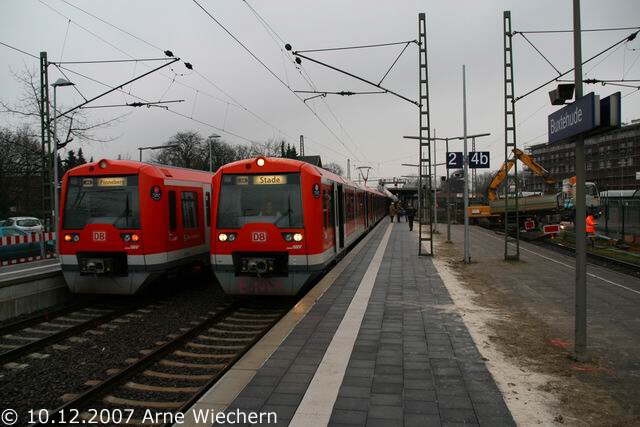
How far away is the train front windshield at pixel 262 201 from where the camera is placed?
957 centimetres

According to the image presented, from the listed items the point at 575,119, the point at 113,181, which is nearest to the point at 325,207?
the point at 113,181

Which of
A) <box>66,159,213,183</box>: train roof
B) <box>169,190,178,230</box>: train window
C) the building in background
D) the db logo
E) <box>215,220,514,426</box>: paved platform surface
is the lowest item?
<box>215,220,514,426</box>: paved platform surface

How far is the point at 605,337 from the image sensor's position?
710 cm

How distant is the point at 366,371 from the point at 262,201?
16.2ft

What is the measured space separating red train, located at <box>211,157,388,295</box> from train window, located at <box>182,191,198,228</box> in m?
1.71

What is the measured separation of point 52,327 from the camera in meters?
8.91

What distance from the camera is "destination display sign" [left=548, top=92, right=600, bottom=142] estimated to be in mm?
5324

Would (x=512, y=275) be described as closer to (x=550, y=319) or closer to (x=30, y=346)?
(x=550, y=319)

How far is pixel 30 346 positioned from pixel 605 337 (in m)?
7.99

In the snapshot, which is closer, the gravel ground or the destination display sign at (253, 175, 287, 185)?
the gravel ground

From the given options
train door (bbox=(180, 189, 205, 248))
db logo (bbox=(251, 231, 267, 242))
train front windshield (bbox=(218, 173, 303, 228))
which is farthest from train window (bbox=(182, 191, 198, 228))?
db logo (bbox=(251, 231, 267, 242))

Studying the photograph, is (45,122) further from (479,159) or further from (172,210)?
(479,159)

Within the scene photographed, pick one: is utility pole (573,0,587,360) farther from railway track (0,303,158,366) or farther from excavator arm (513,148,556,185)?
excavator arm (513,148,556,185)

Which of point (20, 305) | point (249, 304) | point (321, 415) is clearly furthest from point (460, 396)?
point (20, 305)
